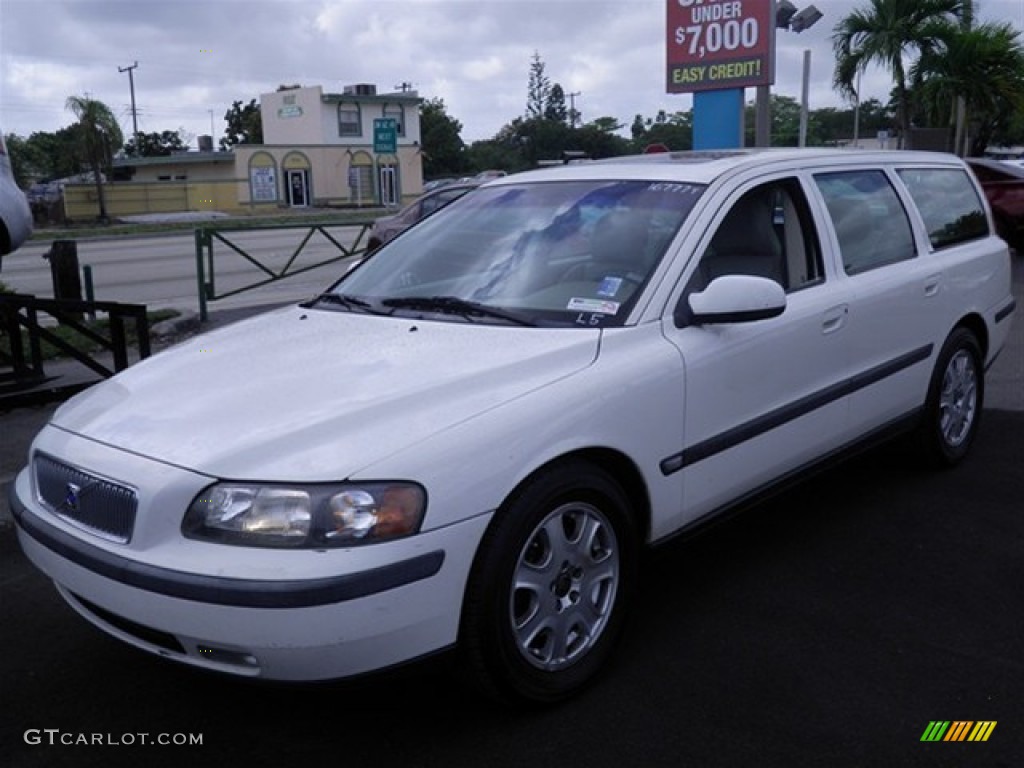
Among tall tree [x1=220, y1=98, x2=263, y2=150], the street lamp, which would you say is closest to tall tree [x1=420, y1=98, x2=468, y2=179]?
tall tree [x1=220, y1=98, x2=263, y2=150]

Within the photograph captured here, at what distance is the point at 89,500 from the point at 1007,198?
56.7ft

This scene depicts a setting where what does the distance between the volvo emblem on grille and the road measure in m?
10.6

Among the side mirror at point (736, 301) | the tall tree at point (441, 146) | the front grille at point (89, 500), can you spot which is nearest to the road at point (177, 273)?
the front grille at point (89, 500)

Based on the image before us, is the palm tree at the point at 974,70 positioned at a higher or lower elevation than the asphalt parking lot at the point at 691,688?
higher

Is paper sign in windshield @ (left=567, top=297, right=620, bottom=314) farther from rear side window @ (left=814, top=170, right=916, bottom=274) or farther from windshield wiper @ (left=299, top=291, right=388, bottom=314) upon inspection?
rear side window @ (left=814, top=170, right=916, bottom=274)

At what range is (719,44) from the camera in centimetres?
1420

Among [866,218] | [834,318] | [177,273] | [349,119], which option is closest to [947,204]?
[866,218]

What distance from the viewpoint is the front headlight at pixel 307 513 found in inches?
102

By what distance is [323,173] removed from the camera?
60.1 meters

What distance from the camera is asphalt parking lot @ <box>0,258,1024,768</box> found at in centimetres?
291

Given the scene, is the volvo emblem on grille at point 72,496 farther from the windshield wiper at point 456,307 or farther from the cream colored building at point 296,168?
the cream colored building at point 296,168

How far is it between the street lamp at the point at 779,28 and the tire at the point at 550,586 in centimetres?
1208

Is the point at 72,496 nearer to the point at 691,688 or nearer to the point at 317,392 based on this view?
the point at 317,392

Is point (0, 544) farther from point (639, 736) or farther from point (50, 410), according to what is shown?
point (639, 736)
